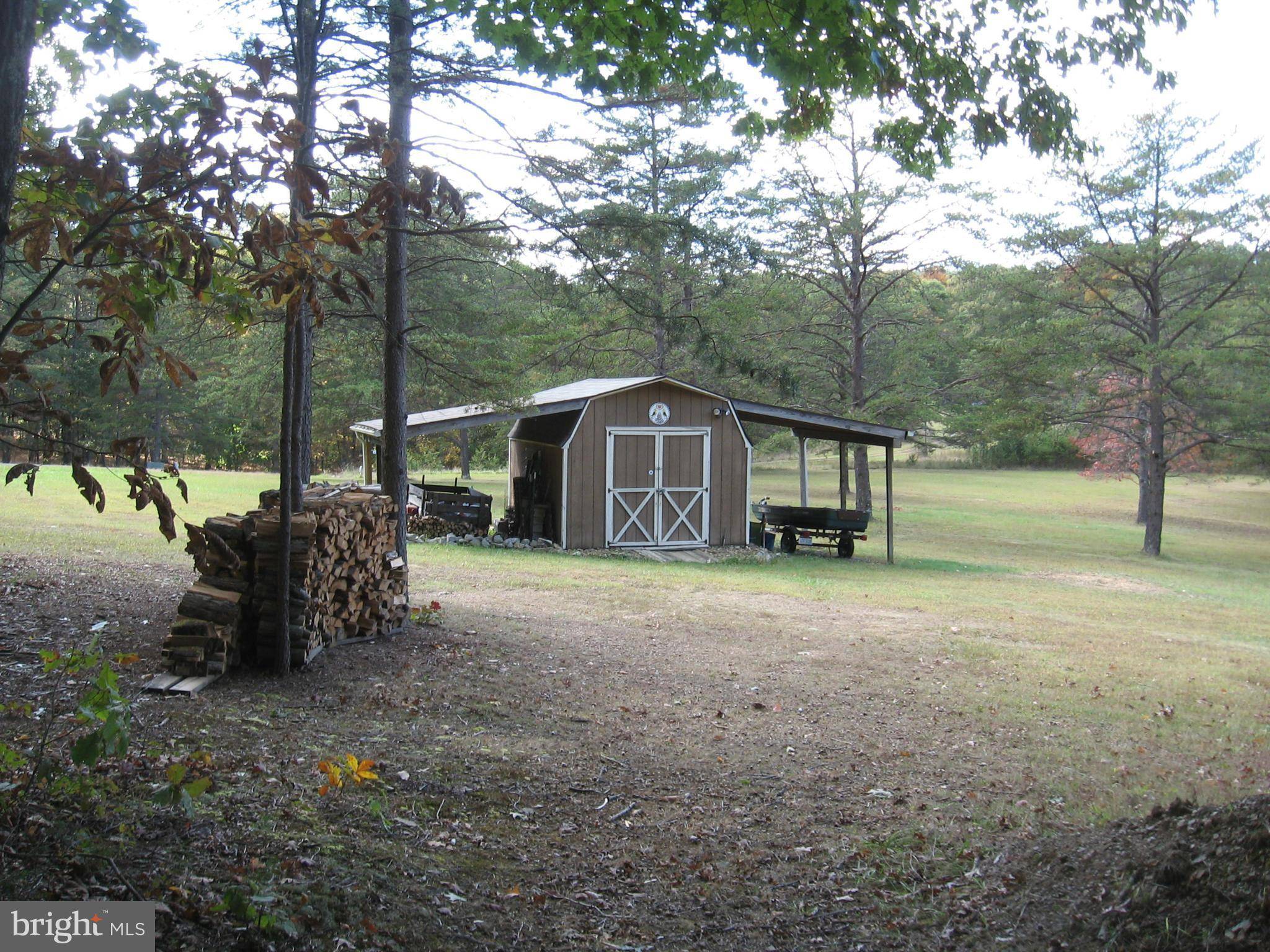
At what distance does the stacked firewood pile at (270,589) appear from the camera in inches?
233

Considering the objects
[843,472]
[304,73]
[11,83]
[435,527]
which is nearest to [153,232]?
[11,83]

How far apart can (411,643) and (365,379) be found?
68.6ft

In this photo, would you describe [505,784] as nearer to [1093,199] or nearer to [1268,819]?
[1268,819]

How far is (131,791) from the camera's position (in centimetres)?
376

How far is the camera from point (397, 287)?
923 cm

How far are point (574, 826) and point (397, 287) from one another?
6199 mm

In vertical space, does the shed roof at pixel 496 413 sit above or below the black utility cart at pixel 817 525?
above

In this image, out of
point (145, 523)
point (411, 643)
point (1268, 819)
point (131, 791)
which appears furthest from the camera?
point (145, 523)

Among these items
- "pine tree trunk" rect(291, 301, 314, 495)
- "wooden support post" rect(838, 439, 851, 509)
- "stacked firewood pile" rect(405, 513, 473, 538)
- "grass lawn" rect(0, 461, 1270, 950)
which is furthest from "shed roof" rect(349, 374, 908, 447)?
"grass lawn" rect(0, 461, 1270, 950)

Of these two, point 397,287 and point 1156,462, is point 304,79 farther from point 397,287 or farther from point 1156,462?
point 1156,462

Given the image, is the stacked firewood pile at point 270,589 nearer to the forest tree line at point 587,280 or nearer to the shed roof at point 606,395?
the forest tree line at point 587,280

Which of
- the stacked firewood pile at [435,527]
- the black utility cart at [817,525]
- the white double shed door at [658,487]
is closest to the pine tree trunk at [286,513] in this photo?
the stacked firewood pile at [435,527]

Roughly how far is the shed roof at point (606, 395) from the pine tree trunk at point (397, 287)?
585cm

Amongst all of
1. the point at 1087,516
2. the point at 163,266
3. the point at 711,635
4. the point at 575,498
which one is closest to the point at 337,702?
the point at 163,266
